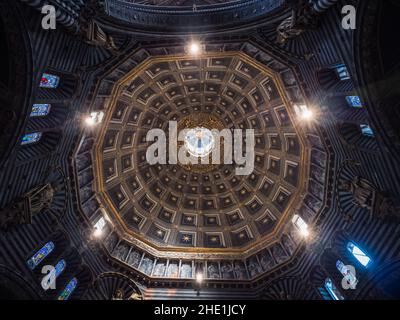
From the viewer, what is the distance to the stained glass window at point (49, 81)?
635 inches

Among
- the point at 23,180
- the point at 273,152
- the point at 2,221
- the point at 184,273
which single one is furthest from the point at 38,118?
the point at 273,152

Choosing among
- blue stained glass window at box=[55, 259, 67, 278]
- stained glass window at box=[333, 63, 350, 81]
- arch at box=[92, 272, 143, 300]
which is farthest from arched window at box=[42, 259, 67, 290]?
stained glass window at box=[333, 63, 350, 81]

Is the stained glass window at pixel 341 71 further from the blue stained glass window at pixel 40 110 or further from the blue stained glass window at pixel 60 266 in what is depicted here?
the blue stained glass window at pixel 60 266

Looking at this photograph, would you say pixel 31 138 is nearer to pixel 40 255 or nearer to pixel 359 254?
pixel 40 255

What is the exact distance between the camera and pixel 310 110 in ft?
63.5

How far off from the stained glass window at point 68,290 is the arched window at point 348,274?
718 inches

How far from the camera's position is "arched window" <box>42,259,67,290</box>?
16438mm

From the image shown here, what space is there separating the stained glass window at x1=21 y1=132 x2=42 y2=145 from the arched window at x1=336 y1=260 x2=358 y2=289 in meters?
21.0

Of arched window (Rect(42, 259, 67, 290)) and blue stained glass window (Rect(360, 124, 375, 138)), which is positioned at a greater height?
blue stained glass window (Rect(360, 124, 375, 138))

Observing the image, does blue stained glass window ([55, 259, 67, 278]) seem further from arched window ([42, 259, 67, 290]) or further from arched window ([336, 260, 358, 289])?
arched window ([336, 260, 358, 289])

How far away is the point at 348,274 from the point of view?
1733 centimetres

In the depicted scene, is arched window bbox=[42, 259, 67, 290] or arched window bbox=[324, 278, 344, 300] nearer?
arched window bbox=[42, 259, 67, 290]

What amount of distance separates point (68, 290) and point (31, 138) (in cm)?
1049
